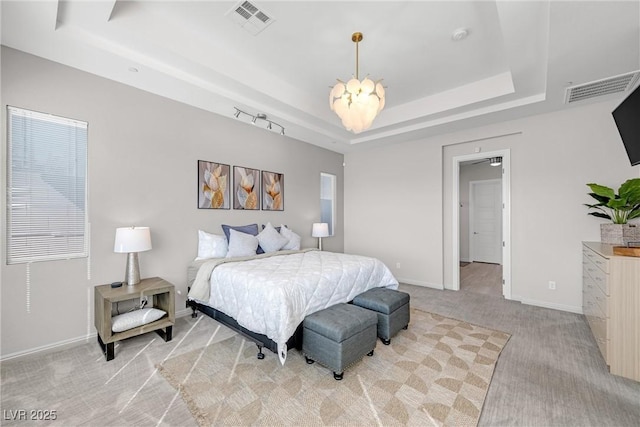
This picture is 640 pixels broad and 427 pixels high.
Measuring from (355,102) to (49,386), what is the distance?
135 inches

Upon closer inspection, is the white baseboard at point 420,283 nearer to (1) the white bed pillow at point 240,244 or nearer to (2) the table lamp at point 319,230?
(2) the table lamp at point 319,230

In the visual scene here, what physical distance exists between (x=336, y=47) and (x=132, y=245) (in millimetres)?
3018

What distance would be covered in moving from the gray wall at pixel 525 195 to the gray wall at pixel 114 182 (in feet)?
9.36

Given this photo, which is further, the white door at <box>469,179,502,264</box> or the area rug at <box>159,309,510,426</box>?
the white door at <box>469,179,502,264</box>

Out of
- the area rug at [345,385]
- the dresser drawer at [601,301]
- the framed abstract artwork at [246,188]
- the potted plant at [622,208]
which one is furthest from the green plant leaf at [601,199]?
the framed abstract artwork at [246,188]

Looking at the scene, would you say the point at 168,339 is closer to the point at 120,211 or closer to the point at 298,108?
the point at 120,211

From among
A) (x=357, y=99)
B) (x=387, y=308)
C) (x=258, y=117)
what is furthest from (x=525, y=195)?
(x=258, y=117)

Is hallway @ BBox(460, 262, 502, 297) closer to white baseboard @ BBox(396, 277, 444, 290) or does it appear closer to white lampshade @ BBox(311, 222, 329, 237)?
white baseboard @ BBox(396, 277, 444, 290)

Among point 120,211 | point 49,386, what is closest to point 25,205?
point 120,211

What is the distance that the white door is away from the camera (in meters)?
7.17

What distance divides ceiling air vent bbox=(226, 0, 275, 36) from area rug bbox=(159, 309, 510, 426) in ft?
10.4

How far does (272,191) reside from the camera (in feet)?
15.1

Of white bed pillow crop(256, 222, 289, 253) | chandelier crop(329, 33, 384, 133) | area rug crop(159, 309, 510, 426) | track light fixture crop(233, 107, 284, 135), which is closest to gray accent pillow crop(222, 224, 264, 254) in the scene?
white bed pillow crop(256, 222, 289, 253)

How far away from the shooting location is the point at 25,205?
2.43 metres
